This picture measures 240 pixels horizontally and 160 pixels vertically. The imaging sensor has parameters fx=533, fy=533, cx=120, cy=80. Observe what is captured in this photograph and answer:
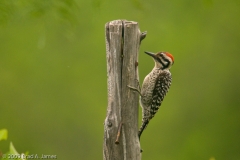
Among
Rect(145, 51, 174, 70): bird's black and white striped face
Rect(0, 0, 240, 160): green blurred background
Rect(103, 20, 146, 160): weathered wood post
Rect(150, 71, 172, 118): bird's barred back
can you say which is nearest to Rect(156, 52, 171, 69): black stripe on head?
Rect(145, 51, 174, 70): bird's black and white striped face

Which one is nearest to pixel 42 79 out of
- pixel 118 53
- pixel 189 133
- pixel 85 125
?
pixel 85 125

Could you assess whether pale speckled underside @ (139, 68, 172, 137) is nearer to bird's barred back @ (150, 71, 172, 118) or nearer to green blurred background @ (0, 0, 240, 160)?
bird's barred back @ (150, 71, 172, 118)

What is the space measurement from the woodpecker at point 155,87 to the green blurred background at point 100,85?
807 cm

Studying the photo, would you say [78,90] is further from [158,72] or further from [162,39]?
[158,72]

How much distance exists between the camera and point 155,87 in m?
6.62

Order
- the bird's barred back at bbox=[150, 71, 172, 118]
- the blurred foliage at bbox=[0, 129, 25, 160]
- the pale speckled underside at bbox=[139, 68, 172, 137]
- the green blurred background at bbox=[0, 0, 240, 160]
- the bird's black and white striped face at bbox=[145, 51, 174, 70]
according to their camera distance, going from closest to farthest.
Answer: the blurred foliage at bbox=[0, 129, 25, 160] < the pale speckled underside at bbox=[139, 68, 172, 137] < the bird's barred back at bbox=[150, 71, 172, 118] < the bird's black and white striped face at bbox=[145, 51, 174, 70] < the green blurred background at bbox=[0, 0, 240, 160]

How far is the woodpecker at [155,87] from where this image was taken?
646cm

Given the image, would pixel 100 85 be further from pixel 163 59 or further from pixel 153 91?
pixel 153 91

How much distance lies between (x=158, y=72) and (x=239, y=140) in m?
12.5

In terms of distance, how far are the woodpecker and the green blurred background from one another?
8.07 metres

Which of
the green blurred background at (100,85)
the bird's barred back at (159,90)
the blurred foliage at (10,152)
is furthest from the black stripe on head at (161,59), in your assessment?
the green blurred background at (100,85)

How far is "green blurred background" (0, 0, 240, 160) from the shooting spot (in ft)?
51.4

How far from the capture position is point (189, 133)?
17.3 meters

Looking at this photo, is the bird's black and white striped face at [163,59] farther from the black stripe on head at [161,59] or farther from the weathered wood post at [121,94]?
the weathered wood post at [121,94]
